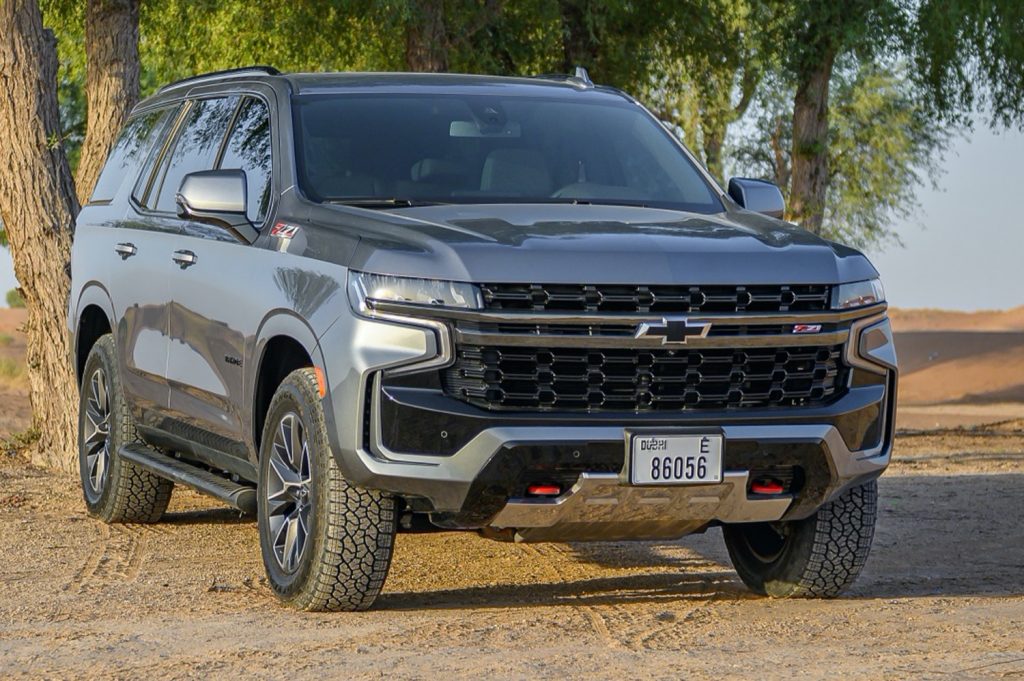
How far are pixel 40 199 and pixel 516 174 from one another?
5888mm

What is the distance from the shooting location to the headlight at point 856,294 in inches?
261

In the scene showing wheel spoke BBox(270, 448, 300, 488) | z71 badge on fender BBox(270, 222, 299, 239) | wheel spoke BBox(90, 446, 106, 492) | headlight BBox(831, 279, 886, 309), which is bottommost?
wheel spoke BBox(90, 446, 106, 492)

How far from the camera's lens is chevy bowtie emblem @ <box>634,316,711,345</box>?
6234mm

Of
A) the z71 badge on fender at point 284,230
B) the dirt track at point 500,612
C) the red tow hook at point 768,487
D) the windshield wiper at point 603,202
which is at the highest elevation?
the windshield wiper at point 603,202

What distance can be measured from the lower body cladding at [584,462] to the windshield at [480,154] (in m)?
1.28

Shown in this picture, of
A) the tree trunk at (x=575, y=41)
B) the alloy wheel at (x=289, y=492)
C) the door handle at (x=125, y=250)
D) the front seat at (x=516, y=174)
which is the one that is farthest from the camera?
the tree trunk at (x=575, y=41)

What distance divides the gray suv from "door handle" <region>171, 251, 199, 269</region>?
3cm

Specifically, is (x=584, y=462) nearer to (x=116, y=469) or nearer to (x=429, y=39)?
(x=116, y=469)

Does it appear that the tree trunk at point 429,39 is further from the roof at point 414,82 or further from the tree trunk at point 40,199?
the roof at point 414,82

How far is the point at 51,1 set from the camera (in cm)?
1464

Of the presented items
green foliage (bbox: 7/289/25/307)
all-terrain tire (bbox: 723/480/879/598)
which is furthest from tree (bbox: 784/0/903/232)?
green foliage (bbox: 7/289/25/307)

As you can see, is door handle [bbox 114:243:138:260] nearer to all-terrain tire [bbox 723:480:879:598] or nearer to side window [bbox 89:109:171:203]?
side window [bbox 89:109:171:203]

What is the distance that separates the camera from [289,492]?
693 cm

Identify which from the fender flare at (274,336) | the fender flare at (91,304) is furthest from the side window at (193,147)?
the fender flare at (274,336)
